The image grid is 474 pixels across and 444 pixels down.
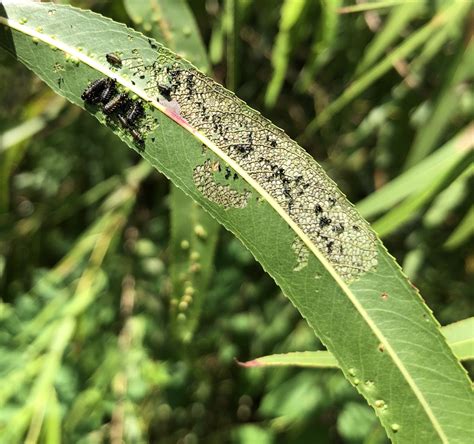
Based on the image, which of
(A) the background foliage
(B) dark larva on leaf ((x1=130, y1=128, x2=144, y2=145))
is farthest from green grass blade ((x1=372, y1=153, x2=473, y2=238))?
(B) dark larva on leaf ((x1=130, y1=128, x2=144, y2=145))

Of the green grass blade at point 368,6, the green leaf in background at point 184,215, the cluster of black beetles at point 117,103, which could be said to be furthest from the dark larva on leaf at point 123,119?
the green grass blade at point 368,6

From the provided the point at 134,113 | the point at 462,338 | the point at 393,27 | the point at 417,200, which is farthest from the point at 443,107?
the point at 134,113

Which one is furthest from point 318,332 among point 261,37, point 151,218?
point 261,37

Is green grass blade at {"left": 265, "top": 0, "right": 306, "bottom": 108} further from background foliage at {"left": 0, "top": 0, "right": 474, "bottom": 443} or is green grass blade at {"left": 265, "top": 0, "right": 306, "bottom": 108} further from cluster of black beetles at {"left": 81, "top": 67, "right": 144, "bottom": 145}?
cluster of black beetles at {"left": 81, "top": 67, "right": 144, "bottom": 145}

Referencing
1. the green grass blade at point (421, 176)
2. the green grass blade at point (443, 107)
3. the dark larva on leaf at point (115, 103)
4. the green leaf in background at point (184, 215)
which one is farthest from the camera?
the green grass blade at point (443, 107)

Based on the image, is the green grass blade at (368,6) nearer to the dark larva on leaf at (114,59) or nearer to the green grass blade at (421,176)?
the green grass blade at (421,176)
